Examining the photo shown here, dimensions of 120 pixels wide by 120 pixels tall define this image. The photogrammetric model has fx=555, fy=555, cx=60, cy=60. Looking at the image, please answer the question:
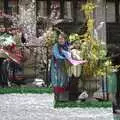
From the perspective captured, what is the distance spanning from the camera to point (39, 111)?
12617mm

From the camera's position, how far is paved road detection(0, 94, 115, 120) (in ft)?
41.0

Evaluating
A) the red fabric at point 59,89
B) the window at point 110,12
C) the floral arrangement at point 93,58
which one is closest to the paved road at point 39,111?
the red fabric at point 59,89

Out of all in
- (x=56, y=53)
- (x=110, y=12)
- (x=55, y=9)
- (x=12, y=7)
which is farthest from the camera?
(x=110, y=12)

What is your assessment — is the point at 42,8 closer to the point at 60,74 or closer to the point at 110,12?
the point at 110,12

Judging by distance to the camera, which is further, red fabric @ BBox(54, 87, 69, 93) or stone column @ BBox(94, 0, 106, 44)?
stone column @ BBox(94, 0, 106, 44)

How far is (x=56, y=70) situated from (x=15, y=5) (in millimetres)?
9536

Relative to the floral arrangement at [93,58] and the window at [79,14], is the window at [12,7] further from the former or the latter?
the floral arrangement at [93,58]

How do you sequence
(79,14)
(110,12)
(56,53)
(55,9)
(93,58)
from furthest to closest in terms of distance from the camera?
(110,12), (79,14), (55,9), (93,58), (56,53)

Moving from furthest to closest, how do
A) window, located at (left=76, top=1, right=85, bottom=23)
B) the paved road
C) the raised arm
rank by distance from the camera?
window, located at (left=76, top=1, right=85, bottom=23) < the raised arm < the paved road

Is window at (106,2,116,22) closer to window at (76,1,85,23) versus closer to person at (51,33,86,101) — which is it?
window at (76,1,85,23)

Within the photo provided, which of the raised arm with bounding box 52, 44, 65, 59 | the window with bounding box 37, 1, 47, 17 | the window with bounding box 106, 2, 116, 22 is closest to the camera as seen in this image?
the raised arm with bounding box 52, 44, 65, 59

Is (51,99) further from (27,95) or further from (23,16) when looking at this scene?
(23,16)

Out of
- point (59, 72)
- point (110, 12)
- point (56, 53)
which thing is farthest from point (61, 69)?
point (110, 12)

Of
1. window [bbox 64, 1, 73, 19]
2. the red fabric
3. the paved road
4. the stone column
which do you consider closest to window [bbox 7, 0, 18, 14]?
window [bbox 64, 1, 73, 19]
